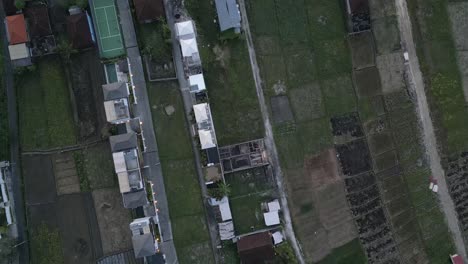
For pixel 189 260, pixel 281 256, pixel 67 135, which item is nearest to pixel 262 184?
pixel 281 256

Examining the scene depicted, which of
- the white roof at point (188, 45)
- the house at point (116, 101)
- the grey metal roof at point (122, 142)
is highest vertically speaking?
the white roof at point (188, 45)

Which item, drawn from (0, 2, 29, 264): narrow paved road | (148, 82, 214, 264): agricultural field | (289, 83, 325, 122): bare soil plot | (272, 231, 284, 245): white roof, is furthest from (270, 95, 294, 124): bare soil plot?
(0, 2, 29, 264): narrow paved road

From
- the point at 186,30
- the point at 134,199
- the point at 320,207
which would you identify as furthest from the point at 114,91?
the point at 320,207

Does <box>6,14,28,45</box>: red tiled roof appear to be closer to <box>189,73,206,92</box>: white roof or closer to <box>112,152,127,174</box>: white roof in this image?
<box>112,152,127,174</box>: white roof

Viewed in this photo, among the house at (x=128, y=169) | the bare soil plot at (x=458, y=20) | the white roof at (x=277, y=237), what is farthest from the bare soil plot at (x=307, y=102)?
the house at (x=128, y=169)

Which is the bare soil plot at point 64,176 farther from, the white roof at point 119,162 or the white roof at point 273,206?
the white roof at point 273,206

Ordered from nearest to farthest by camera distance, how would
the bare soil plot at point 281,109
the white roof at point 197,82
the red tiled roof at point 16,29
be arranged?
the red tiled roof at point 16,29, the white roof at point 197,82, the bare soil plot at point 281,109

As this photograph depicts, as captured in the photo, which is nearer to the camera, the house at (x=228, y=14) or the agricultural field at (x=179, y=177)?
the house at (x=228, y=14)
